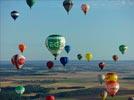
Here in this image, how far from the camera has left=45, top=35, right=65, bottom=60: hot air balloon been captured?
48406 millimetres

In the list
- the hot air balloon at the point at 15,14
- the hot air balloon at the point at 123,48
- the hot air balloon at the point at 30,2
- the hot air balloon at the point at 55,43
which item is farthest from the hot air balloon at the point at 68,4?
the hot air balloon at the point at 123,48

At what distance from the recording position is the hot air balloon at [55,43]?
48.4 meters

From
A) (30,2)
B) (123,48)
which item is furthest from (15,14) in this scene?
(123,48)

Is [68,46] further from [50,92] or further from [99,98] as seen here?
[50,92]

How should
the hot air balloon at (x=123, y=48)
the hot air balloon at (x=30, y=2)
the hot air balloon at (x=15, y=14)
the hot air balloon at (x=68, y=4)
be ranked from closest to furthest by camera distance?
1. the hot air balloon at (x=68, y=4)
2. the hot air balloon at (x=30, y=2)
3. the hot air balloon at (x=15, y=14)
4. the hot air balloon at (x=123, y=48)

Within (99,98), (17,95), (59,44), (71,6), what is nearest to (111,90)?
(59,44)

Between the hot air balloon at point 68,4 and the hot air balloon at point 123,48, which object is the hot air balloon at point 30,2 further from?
the hot air balloon at point 123,48

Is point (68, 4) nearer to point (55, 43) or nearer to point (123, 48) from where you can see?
point (55, 43)

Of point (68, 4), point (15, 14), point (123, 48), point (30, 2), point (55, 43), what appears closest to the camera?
point (55, 43)

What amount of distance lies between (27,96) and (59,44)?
30.8 metres

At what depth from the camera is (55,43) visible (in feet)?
159

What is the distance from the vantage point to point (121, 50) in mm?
67938

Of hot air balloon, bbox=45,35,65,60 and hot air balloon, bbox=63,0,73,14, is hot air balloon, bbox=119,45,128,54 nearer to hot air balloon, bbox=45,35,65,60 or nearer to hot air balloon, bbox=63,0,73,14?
hot air balloon, bbox=63,0,73,14

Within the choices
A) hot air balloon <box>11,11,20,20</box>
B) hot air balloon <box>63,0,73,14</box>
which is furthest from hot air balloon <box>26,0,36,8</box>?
hot air balloon <box>11,11,20,20</box>
